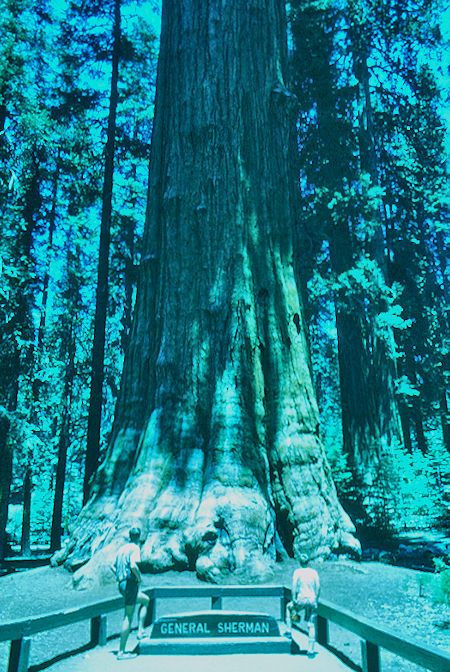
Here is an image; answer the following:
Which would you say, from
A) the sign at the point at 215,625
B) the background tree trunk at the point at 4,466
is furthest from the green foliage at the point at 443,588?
the background tree trunk at the point at 4,466

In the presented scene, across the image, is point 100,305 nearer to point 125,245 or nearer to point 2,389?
point 2,389

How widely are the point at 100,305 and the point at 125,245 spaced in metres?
5.83

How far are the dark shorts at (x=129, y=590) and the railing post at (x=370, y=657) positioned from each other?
1924 mm

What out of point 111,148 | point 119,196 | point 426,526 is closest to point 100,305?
point 111,148

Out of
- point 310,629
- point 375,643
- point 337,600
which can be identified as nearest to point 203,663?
point 310,629

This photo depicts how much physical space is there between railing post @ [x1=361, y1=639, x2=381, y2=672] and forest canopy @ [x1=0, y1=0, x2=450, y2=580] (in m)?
4.06

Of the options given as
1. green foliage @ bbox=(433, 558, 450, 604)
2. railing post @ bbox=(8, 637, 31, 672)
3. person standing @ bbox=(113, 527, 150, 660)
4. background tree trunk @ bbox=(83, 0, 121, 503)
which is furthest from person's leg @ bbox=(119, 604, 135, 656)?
background tree trunk @ bbox=(83, 0, 121, 503)

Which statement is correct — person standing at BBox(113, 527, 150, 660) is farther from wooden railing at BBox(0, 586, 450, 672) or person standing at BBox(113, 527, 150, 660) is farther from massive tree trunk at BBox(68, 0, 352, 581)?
massive tree trunk at BBox(68, 0, 352, 581)

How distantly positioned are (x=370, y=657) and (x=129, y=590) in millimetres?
2026

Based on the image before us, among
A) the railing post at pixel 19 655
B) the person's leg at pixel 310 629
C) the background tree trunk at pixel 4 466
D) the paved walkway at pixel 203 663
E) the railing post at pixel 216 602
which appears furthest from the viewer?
the background tree trunk at pixel 4 466

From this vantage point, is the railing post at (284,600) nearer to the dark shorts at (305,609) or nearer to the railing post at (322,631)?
the railing post at (322,631)

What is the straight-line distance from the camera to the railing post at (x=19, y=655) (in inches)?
173

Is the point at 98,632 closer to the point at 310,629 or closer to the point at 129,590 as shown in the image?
the point at 129,590

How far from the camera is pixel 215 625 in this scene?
202 inches
